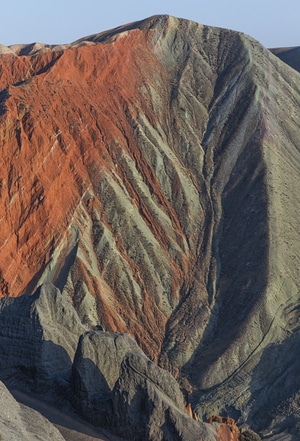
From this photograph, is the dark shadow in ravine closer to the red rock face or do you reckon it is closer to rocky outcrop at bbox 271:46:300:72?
the red rock face

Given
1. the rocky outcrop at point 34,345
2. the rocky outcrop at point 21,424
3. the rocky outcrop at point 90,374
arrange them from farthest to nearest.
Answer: the rocky outcrop at point 34,345, the rocky outcrop at point 90,374, the rocky outcrop at point 21,424

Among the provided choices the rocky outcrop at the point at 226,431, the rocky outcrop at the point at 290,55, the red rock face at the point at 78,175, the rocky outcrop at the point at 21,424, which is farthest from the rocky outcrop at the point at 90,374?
the rocky outcrop at the point at 290,55

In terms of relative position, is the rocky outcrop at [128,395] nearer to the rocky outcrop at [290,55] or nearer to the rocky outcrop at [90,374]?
the rocky outcrop at [90,374]

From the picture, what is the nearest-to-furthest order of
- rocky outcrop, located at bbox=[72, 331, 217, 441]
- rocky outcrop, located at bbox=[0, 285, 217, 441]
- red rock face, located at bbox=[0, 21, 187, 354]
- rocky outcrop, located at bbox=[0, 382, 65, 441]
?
rocky outcrop, located at bbox=[0, 382, 65, 441]
rocky outcrop, located at bbox=[72, 331, 217, 441]
rocky outcrop, located at bbox=[0, 285, 217, 441]
red rock face, located at bbox=[0, 21, 187, 354]

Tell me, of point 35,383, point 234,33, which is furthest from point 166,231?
point 35,383

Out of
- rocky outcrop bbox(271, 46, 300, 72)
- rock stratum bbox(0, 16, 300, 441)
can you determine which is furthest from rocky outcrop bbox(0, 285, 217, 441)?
rocky outcrop bbox(271, 46, 300, 72)

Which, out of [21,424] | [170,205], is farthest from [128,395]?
[170,205]

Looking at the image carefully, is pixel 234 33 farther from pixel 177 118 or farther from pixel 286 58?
pixel 286 58

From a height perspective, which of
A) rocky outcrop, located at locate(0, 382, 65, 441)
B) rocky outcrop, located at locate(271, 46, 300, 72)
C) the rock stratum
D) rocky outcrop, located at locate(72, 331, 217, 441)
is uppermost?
rocky outcrop, located at locate(0, 382, 65, 441)
